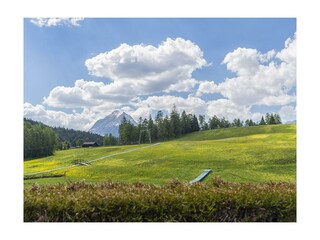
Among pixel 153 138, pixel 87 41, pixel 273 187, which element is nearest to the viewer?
pixel 273 187

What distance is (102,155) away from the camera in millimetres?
6688

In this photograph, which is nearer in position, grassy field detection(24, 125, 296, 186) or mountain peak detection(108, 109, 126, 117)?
grassy field detection(24, 125, 296, 186)

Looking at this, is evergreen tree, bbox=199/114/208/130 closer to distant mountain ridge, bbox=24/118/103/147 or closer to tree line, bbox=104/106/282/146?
tree line, bbox=104/106/282/146

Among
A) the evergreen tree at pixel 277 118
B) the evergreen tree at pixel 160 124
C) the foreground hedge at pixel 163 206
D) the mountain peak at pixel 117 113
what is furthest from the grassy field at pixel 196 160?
the foreground hedge at pixel 163 206

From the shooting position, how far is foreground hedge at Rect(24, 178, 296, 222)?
13.7 ft

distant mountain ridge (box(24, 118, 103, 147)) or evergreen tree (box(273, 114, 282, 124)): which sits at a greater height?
evergreen tree (box(273, 114, 282, 124))

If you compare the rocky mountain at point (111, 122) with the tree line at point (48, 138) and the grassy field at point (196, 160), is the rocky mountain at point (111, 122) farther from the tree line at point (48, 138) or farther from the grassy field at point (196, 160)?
the grassy field at point (196, 160)

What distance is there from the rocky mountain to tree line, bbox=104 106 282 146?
69mm

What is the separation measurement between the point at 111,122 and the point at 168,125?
101 cm

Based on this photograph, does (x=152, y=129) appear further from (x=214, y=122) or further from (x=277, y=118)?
(x=277, y=118)

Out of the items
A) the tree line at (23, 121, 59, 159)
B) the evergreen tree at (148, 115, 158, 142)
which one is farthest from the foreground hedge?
the evergreen tree at (148, 115, 158, 142)
